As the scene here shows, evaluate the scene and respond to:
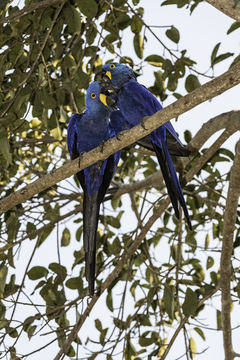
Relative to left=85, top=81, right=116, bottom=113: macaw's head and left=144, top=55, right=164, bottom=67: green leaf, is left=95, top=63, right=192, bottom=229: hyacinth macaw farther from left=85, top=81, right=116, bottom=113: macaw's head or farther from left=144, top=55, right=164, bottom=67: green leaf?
left=144, top=55, right=164, bottom=67: green leaf

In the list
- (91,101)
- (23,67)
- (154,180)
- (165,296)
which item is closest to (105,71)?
(91,101)

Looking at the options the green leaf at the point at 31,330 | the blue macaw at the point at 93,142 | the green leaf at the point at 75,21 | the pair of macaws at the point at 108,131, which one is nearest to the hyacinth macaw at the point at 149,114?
the pair of macaws at the point at 108,131

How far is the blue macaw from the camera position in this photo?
279 cm

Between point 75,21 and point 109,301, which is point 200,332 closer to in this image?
point 109,301

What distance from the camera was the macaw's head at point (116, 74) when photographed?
271 cm

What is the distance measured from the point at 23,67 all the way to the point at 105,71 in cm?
49

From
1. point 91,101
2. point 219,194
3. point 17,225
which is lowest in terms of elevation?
point 17,225

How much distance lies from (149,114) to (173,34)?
541 mm

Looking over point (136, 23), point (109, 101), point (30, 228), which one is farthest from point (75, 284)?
point (136, 23)

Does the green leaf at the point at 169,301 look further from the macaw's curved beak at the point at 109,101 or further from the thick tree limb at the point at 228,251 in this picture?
the macaw's curved beak at the point at 109,101

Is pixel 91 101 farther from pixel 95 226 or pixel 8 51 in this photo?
pixel 95 226

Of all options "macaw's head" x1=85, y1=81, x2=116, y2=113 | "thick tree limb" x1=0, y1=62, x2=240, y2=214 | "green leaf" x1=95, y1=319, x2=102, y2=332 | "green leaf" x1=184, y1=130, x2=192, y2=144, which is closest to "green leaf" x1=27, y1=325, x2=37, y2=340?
"green leaf" x1=95, y1=319, x2=102, y2=332

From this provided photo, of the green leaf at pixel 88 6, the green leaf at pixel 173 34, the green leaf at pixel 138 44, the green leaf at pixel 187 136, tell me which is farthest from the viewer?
the green leaf at pixel 187 136

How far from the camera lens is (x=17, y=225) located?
3.06 m
